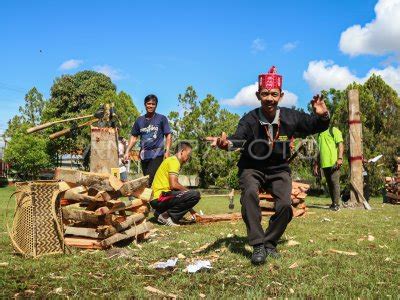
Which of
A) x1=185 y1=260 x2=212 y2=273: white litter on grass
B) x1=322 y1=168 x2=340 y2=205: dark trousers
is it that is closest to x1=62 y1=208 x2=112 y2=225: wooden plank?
x1=185 y1=260 x2=212 y2=273: white litter on grass

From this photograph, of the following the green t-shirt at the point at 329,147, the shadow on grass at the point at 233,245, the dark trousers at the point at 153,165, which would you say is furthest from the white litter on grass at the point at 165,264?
the green t-shirt at the point at 329,147

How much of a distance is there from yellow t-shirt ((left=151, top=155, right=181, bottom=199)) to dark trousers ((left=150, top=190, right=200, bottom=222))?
0.24m

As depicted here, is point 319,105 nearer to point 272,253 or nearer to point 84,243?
point 272,253

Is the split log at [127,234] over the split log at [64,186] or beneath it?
beneath

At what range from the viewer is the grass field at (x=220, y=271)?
11.9 feet

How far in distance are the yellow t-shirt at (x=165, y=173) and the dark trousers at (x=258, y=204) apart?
123 inches

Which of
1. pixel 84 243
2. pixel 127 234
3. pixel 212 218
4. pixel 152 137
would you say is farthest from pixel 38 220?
pixel 152 137

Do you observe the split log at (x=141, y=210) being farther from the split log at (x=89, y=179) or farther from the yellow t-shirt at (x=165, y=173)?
the yellow t-shirt at (x=165, y=173)

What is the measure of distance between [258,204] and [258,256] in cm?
69

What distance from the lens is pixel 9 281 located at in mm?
3898

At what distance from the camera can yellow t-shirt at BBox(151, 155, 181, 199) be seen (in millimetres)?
8508

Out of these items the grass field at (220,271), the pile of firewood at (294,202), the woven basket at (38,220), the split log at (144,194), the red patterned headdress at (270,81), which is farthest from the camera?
the pile of firewood at (294,202)

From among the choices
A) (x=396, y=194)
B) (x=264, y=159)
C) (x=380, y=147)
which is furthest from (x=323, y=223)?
(x=380, y=147)

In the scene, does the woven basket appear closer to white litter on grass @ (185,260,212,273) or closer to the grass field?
the grass field
